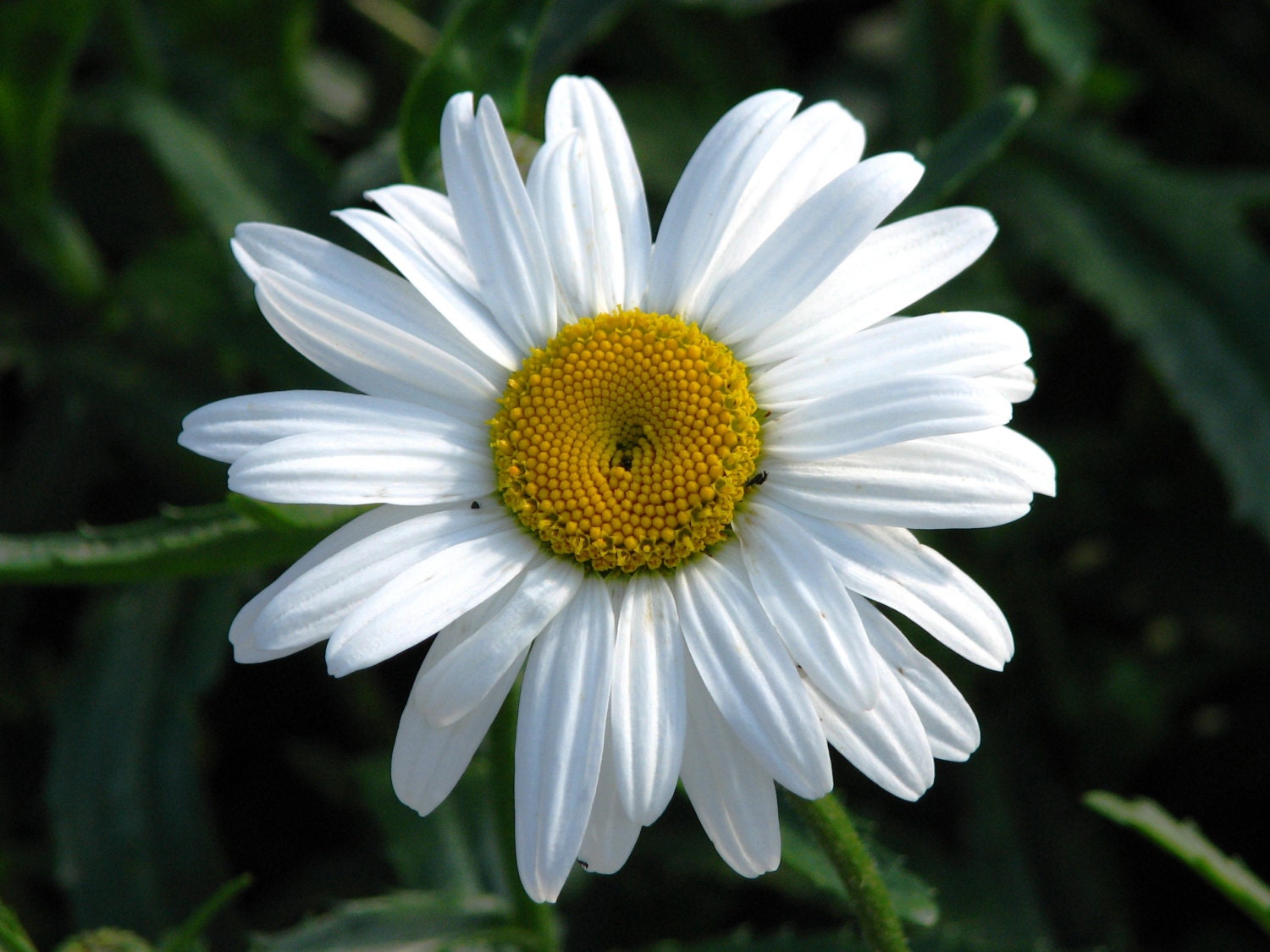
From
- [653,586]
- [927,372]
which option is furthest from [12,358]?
[927,372]

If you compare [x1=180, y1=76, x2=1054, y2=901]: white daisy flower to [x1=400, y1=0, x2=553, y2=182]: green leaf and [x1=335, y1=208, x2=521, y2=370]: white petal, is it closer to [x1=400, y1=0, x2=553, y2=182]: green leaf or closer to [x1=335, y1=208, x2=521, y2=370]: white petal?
[x1=335, y1=208, x2=521, y2=370]: white petal

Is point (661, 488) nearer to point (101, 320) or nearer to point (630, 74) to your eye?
point (101, 320)

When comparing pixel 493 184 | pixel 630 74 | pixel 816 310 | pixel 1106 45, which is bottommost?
pixel 816 310

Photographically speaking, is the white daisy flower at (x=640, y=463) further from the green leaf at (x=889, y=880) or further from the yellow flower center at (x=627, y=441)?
the green leaf at (x=889, y=880)

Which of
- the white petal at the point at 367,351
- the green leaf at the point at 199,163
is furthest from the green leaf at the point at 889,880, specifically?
the green leaf at the point at 199,163

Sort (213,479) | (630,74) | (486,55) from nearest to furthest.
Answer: (486,55)
(213,479)
(630,74)

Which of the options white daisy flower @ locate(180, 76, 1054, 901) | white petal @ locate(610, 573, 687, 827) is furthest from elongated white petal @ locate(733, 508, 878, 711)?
white petal @ locate(610, 573, 687, 827)

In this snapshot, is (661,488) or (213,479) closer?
(661,488)

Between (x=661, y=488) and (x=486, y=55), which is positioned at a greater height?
(x=486, y=55)
